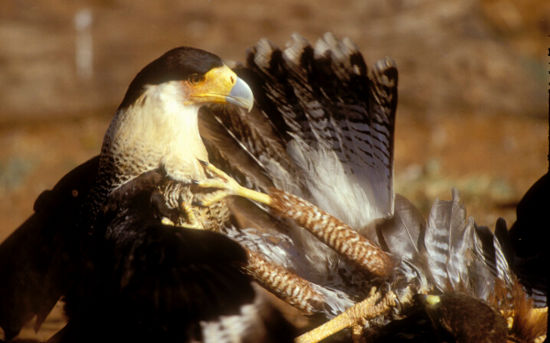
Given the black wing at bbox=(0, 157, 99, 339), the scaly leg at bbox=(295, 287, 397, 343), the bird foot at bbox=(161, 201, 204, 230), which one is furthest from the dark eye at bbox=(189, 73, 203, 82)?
the scaly leg at bbox=(295, 287, 397, 343)

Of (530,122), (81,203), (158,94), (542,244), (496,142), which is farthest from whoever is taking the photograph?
(530,122)

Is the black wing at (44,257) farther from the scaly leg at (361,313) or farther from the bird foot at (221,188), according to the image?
the scaly leg at (361,313)

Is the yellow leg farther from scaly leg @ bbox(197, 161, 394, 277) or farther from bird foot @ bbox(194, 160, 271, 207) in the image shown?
scaly leg @ bbox(197, 161, 394, 277)

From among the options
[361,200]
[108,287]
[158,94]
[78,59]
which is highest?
[78,59]

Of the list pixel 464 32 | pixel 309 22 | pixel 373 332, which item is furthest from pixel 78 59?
pixel 373 332

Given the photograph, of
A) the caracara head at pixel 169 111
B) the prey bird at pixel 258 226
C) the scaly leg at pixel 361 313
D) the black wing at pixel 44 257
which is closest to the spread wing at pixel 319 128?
the prey bird at pixel 258 226

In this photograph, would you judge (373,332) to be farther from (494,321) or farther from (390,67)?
(390,67)
